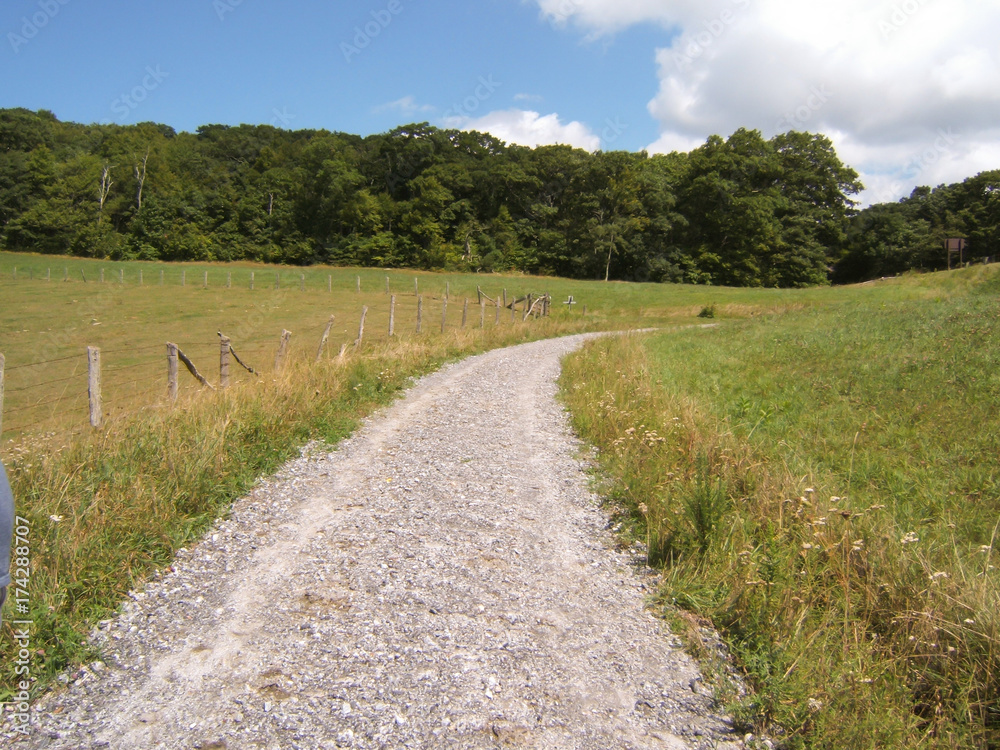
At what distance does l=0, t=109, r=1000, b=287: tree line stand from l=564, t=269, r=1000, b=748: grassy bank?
210ft

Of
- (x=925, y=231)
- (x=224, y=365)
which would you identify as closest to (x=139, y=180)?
(x=224, y=365)

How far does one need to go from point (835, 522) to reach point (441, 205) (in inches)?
3330

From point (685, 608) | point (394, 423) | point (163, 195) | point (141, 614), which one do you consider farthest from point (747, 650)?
point (163, 195)

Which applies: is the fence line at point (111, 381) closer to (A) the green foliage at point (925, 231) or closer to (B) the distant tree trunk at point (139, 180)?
(A) the green foliage at point (925, 231)

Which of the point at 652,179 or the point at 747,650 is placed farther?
the point at 652,179

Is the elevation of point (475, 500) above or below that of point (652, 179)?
below

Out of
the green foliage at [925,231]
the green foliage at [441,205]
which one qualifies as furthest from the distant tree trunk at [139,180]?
the green foliage at [925,231]

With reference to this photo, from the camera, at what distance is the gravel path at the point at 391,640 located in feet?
11.1

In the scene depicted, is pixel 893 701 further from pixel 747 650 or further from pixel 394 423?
pixel 394 423

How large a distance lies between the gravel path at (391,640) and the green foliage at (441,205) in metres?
70.9

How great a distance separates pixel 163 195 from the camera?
8912cm

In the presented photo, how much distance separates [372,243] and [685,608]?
274 feet

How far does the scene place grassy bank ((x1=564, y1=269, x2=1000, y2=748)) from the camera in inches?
144

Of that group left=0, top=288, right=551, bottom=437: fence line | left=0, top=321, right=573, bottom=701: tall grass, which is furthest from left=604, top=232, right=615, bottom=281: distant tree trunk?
left=0, top=321, right=573, bottom=701: tall grass
